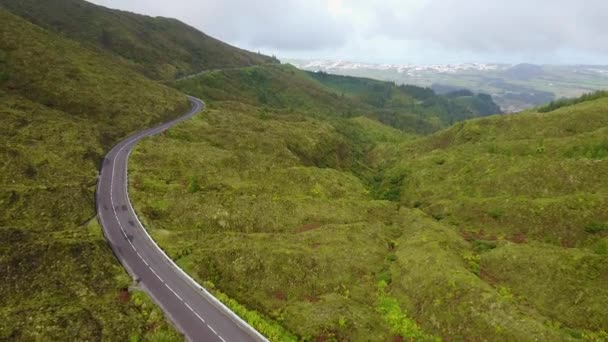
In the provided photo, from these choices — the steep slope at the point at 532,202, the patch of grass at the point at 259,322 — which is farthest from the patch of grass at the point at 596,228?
the patch of grass at the point at 259,322

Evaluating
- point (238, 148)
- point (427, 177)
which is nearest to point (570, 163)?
point (427, 177)

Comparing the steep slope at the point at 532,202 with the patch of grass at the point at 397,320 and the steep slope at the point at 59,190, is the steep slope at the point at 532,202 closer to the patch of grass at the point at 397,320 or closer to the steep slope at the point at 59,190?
the patch of grass at the point at 397,320

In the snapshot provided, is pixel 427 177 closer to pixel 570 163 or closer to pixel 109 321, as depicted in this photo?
pixel 570 163

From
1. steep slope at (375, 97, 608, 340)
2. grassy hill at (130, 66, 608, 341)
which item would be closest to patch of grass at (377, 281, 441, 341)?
grassy hill at (130, 66, 608, 341)

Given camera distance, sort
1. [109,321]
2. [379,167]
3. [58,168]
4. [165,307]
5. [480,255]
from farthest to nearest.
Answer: [379,167]
[58,168]
[480,255]
[165,307]
[109,321]

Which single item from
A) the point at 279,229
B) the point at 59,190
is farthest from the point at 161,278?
the point at 59,190

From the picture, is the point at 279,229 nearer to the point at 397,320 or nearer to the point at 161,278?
the point at 161,278
